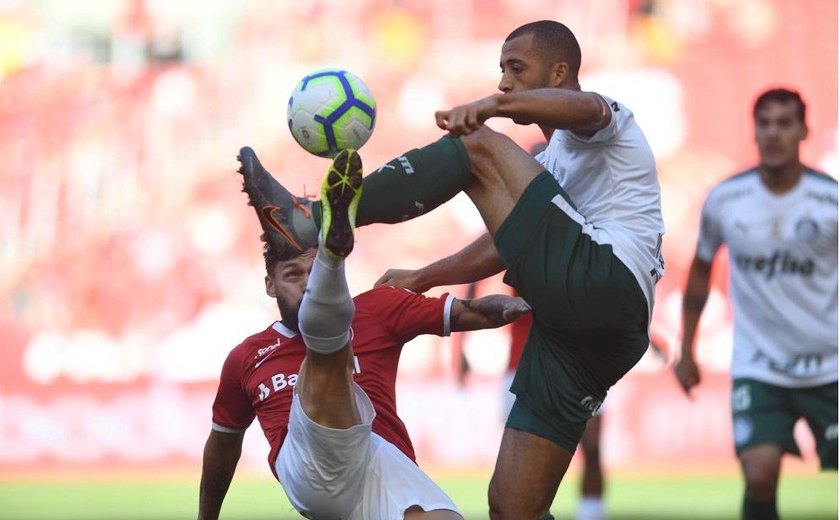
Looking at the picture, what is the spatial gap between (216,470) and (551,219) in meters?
1.78

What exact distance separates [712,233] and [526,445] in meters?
3.04

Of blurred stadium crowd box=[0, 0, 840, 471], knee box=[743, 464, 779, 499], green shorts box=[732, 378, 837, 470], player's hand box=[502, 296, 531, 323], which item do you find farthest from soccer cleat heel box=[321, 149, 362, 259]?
blurred stadium crowd box=[0, 0, 840, 471]

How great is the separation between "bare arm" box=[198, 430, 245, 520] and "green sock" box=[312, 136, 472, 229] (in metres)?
1.28

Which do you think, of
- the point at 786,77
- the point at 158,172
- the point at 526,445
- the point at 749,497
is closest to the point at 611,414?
the point at 786,77

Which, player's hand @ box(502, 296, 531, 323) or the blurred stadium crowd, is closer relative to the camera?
player's hand @ box(502, 296, 531, 323)

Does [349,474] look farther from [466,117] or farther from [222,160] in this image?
[222,160]

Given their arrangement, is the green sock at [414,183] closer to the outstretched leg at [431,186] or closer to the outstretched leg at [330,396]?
the outstretched leg at [431,186]

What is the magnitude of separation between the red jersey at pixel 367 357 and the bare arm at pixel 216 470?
0.67 feet

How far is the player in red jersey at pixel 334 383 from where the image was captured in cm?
497

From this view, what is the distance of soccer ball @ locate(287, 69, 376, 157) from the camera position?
5512 millimetres

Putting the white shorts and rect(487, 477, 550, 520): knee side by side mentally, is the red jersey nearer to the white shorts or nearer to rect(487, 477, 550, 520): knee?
the white shorts

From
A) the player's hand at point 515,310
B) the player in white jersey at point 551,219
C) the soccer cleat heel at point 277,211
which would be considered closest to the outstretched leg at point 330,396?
the soccer cleat heel at point 277,211

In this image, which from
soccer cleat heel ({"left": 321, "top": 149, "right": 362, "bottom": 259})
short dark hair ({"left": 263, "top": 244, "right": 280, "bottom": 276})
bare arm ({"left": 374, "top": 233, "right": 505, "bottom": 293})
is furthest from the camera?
bare arm ({"left": 374, "top": 233, "right": 505, "bottom": 293})

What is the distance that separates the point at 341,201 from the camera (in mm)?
4801
